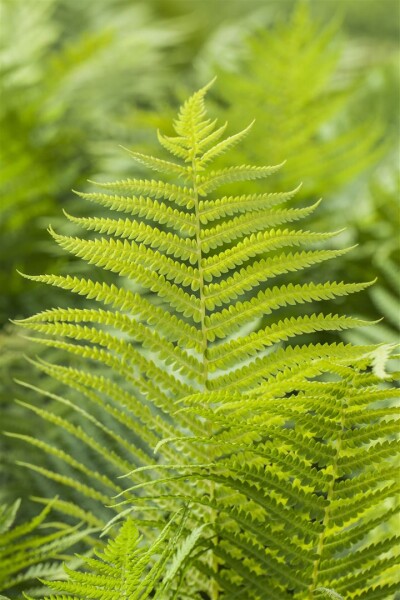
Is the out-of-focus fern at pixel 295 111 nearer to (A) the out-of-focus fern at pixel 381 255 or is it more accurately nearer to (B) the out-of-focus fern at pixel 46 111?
(A) the out-of-focus fern at pixel 381 255

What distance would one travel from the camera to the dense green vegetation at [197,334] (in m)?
0.56

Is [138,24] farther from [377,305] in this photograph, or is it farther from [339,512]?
[339,512]

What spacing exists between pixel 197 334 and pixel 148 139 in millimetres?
1136

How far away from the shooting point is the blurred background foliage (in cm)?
131

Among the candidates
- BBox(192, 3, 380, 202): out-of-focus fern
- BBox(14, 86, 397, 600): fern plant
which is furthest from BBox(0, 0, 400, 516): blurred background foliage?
BBox(14, 86, 397, 600): fern plant

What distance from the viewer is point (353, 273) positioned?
1.34 m

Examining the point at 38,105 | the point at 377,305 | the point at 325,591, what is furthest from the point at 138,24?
the point at 325,591

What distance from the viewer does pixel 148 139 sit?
170 centimetres

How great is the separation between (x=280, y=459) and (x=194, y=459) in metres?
0.12

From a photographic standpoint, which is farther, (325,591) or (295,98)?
(295,98)

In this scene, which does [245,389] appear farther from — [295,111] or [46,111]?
[46,111]

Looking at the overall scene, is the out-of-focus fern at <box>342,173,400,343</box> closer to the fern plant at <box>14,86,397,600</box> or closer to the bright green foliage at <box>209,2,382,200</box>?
the bright green foliage at <box>209,2,382,200</box>

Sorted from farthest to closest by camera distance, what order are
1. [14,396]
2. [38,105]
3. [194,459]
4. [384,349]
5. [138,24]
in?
[138,24], [38,105], [14,396], [194,459], [384,349]

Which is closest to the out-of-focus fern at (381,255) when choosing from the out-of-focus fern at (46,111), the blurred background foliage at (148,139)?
the blurred background foliage at (148,139)
